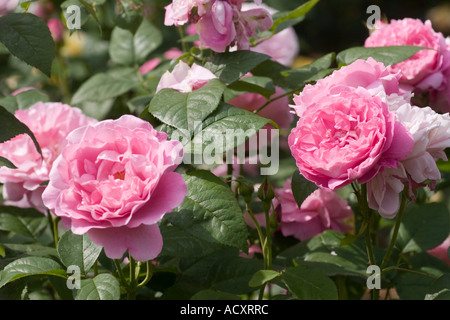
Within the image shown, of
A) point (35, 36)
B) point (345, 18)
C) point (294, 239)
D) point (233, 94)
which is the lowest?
point (345, 18)

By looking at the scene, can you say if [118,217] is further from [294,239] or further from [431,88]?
[431,88]

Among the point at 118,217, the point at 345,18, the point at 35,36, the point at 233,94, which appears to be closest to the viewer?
the point at 118,217

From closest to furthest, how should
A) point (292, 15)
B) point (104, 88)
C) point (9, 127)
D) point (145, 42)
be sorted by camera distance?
point (9, 127) < point (292, 15) < point (104, 88) < point (145, 42)

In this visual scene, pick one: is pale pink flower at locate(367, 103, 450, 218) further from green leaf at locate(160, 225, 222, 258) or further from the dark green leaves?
the dark green leaves

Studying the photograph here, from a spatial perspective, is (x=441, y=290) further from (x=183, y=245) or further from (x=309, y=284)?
(x=183, y=245)

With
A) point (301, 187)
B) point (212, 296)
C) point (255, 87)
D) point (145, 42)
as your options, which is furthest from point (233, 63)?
point (145, 42)

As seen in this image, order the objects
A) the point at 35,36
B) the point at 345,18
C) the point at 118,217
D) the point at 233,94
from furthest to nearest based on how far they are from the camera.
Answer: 1. the point at 345,18
2. the point at 233,94
3. the point at 35,36
4. the point at 118,217

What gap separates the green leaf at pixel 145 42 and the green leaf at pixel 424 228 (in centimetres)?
53

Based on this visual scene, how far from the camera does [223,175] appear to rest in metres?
0.88

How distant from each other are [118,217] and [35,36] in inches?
10.5

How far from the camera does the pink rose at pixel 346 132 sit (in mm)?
675

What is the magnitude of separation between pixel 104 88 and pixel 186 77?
29 cm

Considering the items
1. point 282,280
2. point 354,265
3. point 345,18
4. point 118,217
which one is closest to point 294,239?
point 354,265
